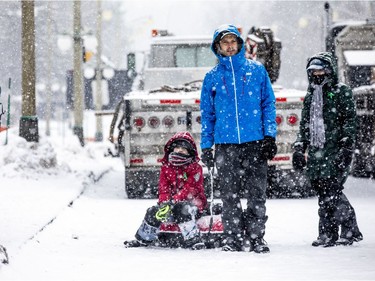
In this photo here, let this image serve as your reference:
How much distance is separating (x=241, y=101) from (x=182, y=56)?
821cm

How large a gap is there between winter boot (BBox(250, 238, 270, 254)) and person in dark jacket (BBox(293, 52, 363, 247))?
57cm

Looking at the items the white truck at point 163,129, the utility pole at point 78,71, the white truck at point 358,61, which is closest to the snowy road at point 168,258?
the white truck at point 163,129

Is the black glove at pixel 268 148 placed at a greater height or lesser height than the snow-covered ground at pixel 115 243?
greater

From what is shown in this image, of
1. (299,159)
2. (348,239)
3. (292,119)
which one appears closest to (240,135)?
(299,159)

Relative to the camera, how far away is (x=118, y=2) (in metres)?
102

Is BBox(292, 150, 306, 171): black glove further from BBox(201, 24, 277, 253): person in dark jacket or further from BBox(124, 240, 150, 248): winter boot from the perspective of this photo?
BBox(124, 240, 150, 248): winter boot

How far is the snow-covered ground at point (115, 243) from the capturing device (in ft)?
18.3

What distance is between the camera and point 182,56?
48.2 feet

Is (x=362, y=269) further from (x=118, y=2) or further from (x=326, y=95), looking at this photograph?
(x=118, y=2)

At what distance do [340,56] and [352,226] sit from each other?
41.5ft

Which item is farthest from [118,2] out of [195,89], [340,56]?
[195,89]

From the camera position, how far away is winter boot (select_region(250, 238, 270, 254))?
21.3 ft

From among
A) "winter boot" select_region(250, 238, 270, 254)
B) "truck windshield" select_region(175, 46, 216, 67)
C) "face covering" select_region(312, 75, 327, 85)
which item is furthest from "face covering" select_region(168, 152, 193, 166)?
"truck windshield" select_region(175, 46, 216, 67)

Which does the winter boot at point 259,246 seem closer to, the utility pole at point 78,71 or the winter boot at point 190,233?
the winter boot at point 190,233
